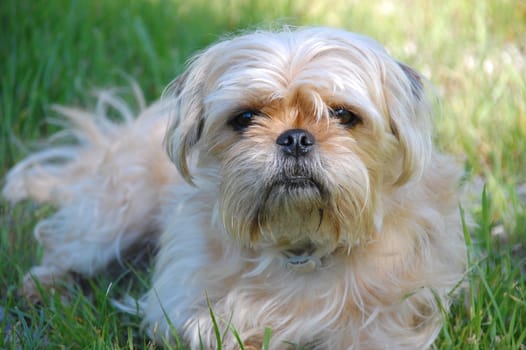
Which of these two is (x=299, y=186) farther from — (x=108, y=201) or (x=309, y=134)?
(x=108, y=201)

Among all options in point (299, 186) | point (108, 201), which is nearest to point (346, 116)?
point (299, 186)

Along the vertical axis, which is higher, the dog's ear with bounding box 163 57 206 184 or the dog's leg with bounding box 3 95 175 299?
the dog's ear with bounding box 163 57 206 184

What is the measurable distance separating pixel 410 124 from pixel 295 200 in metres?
0.44

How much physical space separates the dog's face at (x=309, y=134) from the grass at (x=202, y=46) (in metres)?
0.55

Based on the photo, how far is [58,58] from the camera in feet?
15.7

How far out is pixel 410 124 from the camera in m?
2.60

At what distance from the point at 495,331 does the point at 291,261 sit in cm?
66

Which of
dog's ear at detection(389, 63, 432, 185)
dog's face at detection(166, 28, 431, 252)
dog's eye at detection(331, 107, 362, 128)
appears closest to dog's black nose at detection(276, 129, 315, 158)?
dog's face at detection(166, 28, 431, 252)

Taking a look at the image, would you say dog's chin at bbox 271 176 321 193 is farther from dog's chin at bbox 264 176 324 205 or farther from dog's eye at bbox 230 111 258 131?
dog's eye at bbox 230 111 258 131

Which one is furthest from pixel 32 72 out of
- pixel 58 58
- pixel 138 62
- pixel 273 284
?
pixel 273 284

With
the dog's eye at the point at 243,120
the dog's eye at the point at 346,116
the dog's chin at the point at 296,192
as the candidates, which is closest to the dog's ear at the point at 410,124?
the dog's eye at the point at 346,116

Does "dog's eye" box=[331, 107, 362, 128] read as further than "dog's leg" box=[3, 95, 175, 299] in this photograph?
No

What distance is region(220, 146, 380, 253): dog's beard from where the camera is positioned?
7.98 feet

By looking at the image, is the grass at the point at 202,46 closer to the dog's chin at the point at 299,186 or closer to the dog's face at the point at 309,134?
the dog's face at the point at 309,134
